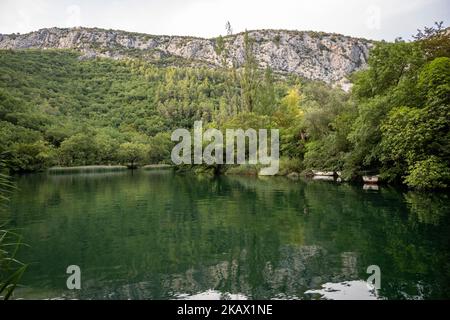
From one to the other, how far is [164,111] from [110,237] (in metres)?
98.1

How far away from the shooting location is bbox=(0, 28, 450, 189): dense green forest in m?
22.1

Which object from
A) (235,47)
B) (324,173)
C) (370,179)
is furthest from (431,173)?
(235,47)

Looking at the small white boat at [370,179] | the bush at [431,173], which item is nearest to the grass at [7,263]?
the bush at [431,173]

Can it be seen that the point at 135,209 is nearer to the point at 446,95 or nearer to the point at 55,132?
the point at 446,95

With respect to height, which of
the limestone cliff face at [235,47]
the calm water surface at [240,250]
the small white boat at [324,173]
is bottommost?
the calm water surface at [240,250]

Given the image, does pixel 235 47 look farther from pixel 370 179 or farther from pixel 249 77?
pixel 370 179

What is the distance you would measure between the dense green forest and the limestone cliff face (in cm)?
2956

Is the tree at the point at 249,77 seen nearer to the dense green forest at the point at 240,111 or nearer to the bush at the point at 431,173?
the dense green forest at the point at 240,111

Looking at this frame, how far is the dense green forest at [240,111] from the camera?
72.4ft

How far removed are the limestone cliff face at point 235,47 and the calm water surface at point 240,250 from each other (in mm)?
118674

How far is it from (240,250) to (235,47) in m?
154

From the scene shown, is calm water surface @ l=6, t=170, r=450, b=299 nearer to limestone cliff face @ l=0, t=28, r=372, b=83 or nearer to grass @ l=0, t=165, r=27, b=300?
grass @ l=0, t=165, r=27, b=300

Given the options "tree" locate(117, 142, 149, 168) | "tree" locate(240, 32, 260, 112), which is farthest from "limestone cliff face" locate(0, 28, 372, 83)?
"tree" locate(240, 32, 260, 112)
